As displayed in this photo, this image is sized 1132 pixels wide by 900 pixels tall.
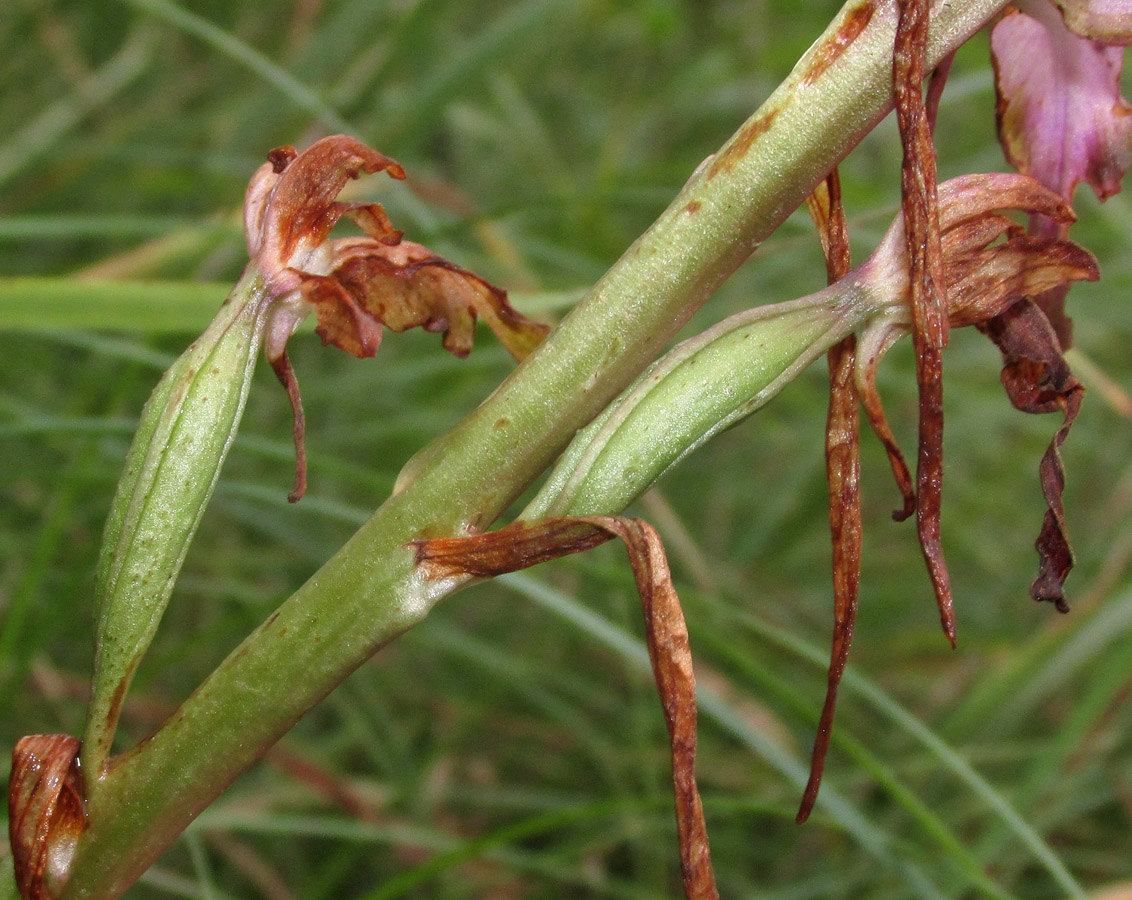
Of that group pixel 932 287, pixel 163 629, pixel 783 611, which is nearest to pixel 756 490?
pixel 783 611

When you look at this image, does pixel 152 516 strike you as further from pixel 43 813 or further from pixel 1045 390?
pixel 1045 390

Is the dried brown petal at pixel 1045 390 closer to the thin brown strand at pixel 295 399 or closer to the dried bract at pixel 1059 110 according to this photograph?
the dried bract at pixel 1059 110

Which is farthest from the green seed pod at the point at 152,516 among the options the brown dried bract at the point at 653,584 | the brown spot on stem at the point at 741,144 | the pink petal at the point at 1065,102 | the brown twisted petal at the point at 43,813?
the pink petal at the point at 1065,102

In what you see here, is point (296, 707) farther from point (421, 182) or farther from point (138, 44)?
point (138, 44)

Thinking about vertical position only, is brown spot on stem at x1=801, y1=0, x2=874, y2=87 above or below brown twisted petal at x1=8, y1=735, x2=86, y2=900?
above

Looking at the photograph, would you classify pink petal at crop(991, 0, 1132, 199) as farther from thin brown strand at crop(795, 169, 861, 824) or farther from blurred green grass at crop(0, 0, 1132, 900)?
blurred green grass at crop(0, 0, 1132, 900)

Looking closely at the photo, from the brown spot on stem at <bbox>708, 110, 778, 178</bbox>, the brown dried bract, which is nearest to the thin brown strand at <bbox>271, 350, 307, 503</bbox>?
the brown dried bract
